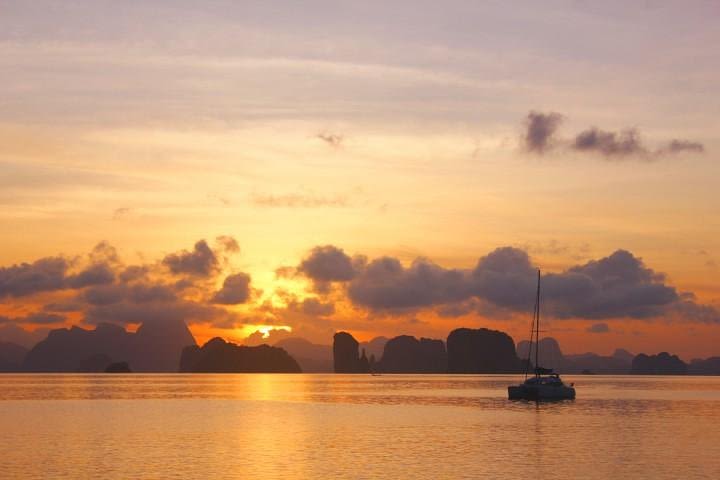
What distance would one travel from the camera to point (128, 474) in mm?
69250

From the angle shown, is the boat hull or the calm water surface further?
the boat hull

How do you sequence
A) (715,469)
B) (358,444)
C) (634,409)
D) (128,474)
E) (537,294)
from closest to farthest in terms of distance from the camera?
(128,474), (715,469), (358,444), (634,409), (537,294)

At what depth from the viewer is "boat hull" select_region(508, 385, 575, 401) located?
573 ft

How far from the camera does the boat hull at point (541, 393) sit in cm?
17462

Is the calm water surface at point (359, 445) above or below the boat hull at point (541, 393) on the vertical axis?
below

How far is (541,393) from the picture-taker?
175m

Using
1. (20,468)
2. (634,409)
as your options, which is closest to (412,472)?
→ (20,468)

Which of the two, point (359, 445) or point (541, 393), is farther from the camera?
point (541, 393)

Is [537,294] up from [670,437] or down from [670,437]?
up

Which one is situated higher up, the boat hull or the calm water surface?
the boat hull

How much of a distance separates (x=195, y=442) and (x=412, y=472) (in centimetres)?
3273

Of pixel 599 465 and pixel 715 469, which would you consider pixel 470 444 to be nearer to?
pixel 599 465

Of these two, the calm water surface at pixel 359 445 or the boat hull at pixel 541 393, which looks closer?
the calm water surface at pixel 359 445

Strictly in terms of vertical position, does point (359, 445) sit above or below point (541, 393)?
below
